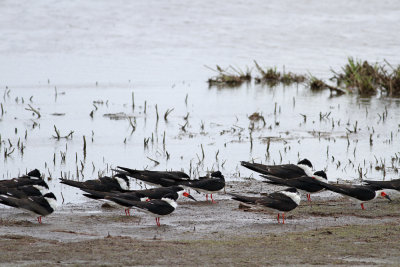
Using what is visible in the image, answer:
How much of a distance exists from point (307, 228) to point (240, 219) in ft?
3.10

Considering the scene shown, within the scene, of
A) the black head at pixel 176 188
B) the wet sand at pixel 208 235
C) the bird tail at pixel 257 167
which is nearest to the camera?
the wet sand at pixel 208 235

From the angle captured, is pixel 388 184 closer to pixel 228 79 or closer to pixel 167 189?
pixel 167 189

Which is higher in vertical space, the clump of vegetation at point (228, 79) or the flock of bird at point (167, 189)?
the clump of vegetation at point (228, 79)

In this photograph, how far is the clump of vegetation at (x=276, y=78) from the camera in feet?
72.4

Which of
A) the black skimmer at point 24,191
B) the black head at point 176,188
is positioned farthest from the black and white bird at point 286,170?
the black skimmer at point 24,191

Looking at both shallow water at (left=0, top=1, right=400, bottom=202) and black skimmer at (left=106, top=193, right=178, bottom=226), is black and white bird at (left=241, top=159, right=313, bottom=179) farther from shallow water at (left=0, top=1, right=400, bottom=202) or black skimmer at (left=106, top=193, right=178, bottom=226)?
black skimmer at (left=106, top=193, right=178, bottom=226)

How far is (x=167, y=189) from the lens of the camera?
1030 cm

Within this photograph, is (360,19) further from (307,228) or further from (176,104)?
(307,228)

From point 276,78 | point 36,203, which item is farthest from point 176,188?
point 276,78

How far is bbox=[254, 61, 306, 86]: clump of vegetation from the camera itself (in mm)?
22078

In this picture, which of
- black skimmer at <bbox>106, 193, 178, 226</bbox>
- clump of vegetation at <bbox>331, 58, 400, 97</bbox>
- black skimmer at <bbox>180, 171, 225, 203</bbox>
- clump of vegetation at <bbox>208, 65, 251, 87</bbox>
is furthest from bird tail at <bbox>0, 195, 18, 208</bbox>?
clump of vegetation at <bbox>208, 65, 251, 87</bbox>

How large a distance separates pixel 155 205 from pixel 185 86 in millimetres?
12424

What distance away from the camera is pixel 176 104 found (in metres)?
18.5

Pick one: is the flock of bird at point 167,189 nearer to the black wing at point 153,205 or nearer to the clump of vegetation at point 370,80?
the black wing at point 153,205
